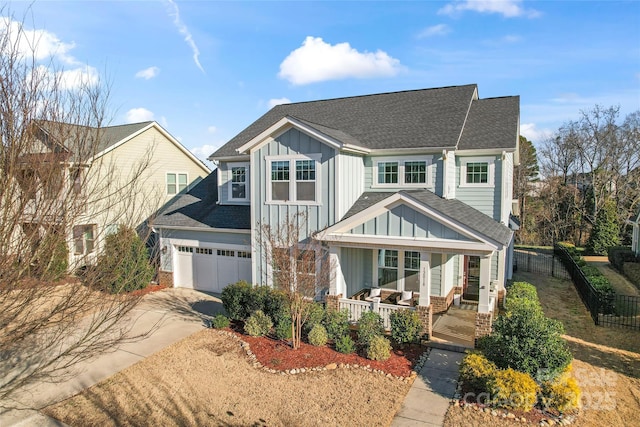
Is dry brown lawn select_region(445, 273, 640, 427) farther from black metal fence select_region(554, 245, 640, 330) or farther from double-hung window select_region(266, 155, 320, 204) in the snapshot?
double-hung window select_region(266, 155, 320, 204)

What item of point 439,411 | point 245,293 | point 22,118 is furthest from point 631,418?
point 22,118

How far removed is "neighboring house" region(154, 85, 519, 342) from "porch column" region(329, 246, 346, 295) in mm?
38

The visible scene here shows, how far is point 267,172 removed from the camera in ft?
46.6

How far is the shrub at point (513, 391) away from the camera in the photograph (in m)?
7.86

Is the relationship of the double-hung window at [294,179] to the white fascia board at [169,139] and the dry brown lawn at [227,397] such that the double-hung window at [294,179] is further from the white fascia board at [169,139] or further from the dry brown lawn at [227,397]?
the white fascia board at [169,139]

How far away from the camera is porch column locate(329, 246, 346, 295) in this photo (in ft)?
42.2

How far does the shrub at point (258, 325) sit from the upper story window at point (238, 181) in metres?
6.44

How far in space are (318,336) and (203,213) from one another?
8.97m

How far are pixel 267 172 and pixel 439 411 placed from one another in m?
9.18

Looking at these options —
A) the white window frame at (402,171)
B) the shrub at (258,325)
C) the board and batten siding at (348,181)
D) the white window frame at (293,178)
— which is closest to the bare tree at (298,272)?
the white window frame at (293,178)

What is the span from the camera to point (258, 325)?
12.2 meters

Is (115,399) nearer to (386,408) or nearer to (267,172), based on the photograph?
(386,408)

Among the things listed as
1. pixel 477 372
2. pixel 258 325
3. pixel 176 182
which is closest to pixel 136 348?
pixel 258 325

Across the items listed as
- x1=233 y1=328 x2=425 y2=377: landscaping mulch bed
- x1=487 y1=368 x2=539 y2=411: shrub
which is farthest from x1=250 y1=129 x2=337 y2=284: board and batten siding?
x1=487 y1=368 x2=539 y2=411: shrub
